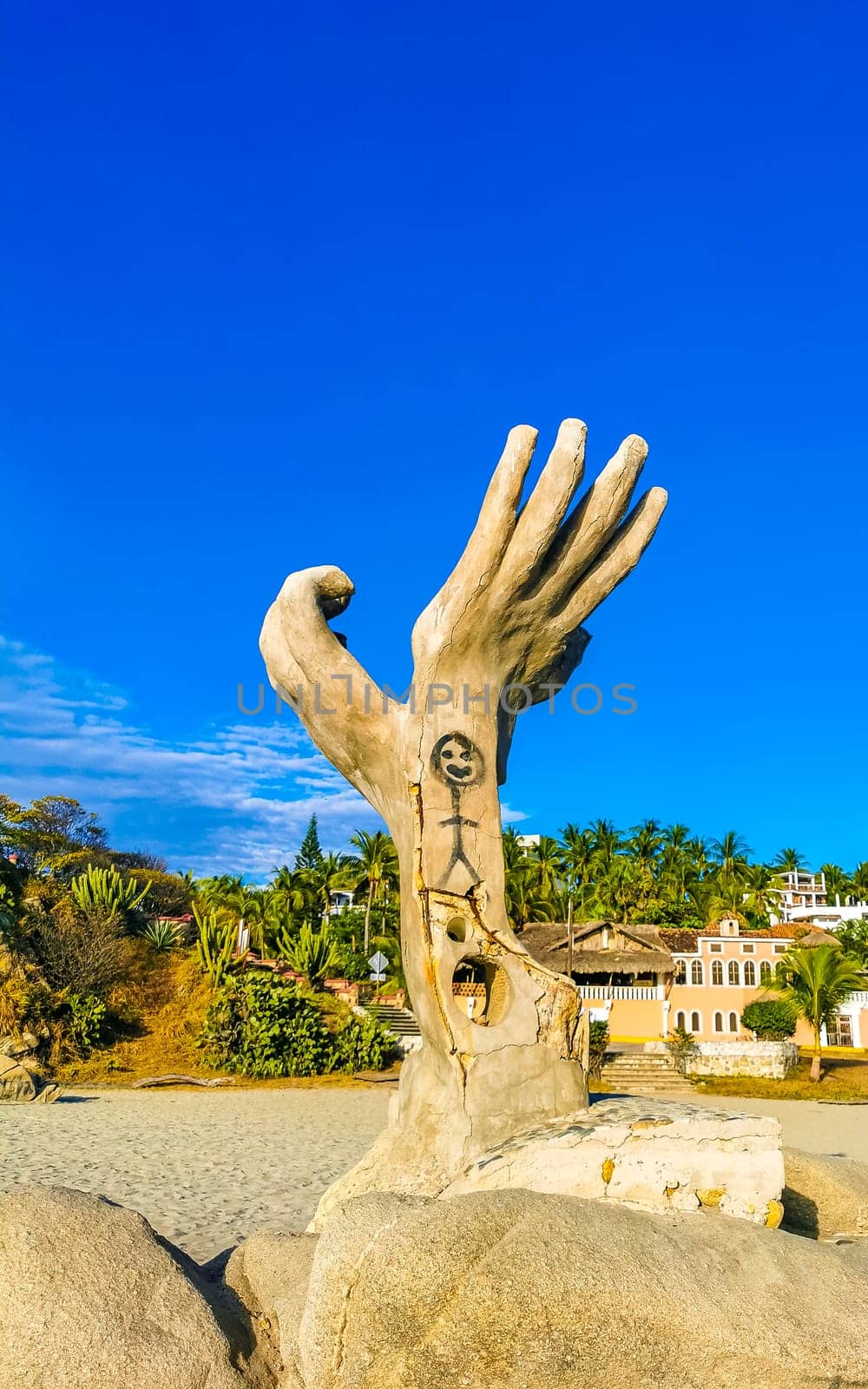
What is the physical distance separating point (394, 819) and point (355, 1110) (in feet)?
41.6

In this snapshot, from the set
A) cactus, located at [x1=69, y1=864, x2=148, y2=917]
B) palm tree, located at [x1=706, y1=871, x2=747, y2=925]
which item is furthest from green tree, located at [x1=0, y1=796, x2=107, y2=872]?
palm tree, located at [x1=706, y1=871, x2=747, y2=925]

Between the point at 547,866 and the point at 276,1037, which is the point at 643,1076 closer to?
the point at 276,1037

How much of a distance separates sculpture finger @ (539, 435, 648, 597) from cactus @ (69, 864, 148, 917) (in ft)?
74.4

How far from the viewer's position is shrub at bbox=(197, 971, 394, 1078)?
23219 mm

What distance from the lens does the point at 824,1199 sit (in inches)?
282

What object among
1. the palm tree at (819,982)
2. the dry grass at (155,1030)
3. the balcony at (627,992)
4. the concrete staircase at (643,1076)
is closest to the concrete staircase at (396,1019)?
the dry grass at (155,1030)

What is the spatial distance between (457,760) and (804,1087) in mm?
24267

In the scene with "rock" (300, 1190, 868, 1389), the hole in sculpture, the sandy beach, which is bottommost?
the sandy beach

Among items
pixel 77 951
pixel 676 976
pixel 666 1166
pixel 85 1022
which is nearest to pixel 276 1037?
pixel 85 1022

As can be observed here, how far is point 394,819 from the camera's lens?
7082 mm

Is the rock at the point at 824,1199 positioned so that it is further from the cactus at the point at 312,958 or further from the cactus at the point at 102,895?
the cactus at the point at 312,958

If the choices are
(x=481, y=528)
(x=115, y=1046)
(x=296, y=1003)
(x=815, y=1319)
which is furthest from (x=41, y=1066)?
(x=815, y=1319)

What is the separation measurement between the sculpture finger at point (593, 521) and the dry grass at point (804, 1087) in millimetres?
22236

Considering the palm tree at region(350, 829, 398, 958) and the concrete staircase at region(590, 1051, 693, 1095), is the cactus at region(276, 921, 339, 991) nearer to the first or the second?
the concrete staircase at region(590, 1051, 693, 1095)
